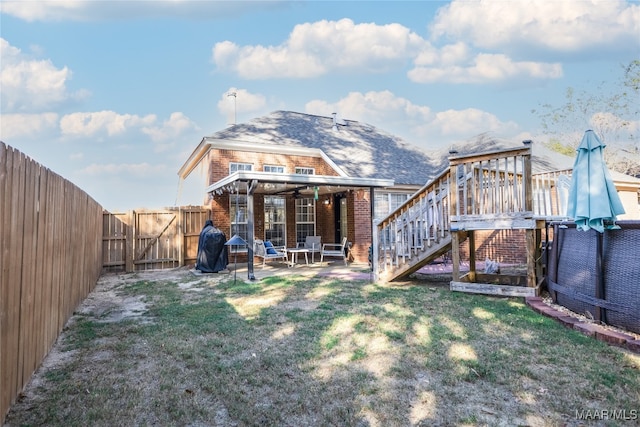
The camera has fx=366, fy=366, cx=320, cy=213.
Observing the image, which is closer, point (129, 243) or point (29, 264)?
point (29, 264)

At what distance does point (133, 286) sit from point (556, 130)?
28865mm

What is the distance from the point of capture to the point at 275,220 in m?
14.1

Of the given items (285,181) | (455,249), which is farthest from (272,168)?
(455,249)

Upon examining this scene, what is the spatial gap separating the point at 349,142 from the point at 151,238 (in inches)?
362

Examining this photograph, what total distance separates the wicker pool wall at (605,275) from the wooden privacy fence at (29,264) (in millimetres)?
5686

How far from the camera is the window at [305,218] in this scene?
14562 mm

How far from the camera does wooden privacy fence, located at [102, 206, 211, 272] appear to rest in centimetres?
1148

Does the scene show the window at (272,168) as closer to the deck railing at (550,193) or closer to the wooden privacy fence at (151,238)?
the wooden privacy fence at (151,238)

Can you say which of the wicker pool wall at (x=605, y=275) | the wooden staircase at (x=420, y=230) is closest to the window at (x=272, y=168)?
the wooden staircase at (x=420, y=230)

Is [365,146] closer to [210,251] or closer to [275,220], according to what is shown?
[275,220]

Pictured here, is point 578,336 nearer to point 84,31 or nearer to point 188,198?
point 188,198

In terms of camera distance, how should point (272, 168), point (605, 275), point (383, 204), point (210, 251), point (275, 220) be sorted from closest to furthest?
point (605, 275) → point (210, 251) → point (383, 204) → point (272, 168) → point (275, 220)

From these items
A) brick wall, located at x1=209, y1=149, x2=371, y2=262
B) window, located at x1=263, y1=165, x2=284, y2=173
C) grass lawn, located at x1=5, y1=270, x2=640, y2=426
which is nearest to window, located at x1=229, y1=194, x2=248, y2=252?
brick wall, located at x1=209, y1=149, x2=371, y2=262

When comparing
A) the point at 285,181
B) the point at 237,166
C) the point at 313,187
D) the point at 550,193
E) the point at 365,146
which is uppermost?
the point at 365,146
